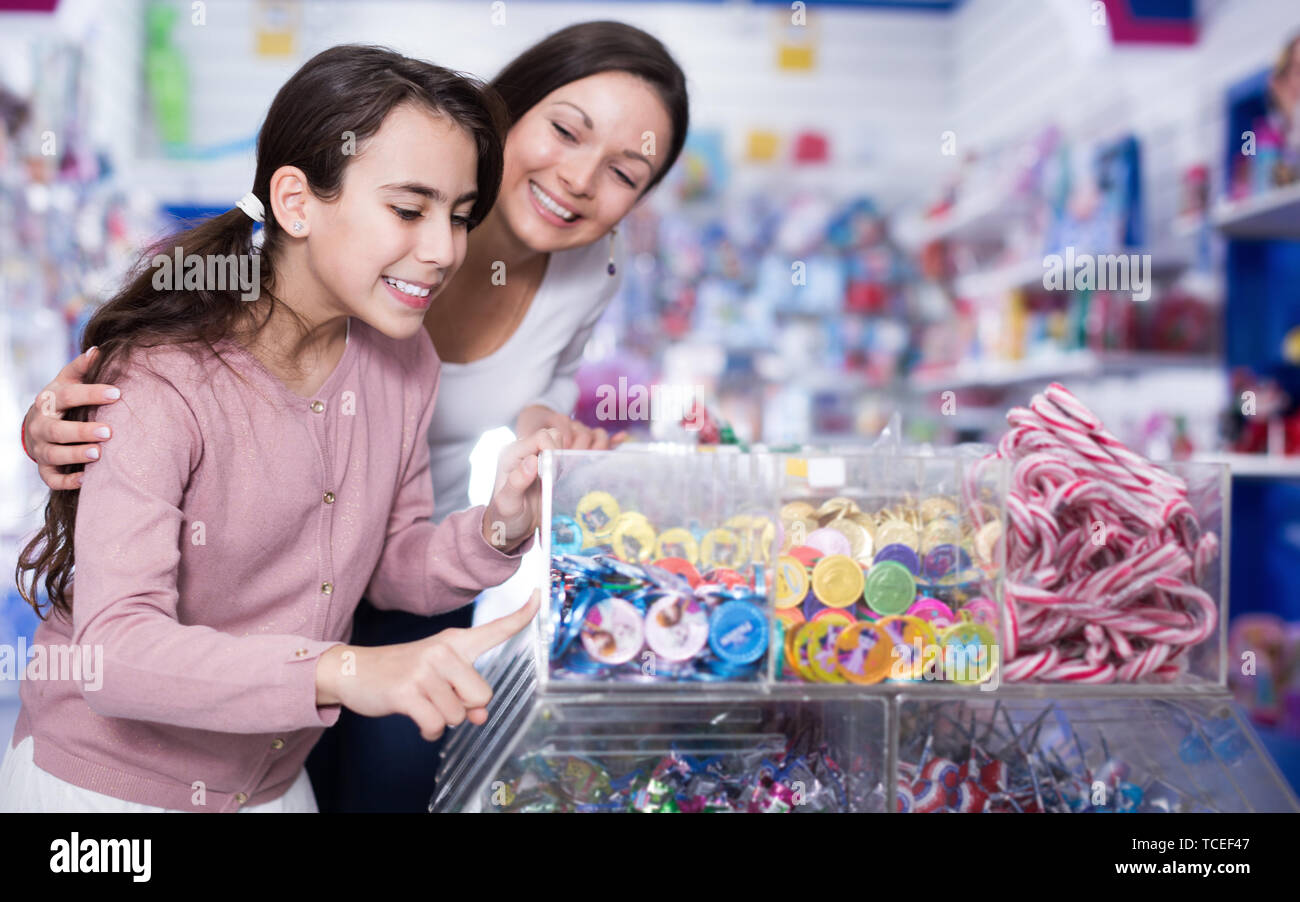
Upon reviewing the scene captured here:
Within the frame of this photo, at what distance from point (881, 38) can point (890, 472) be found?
6.87 meters

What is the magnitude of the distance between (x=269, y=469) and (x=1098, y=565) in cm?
114

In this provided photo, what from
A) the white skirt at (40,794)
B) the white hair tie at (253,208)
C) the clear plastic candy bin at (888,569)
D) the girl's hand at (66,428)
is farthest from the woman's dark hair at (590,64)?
the white skirt at (40,794)

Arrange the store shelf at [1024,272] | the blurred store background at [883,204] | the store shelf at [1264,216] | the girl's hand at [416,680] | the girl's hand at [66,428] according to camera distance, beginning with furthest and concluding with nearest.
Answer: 1. the store shelf at [1024,272]
2. the blurred store background at [883,204]
3. the store shelf at [1264,216]
4. the girl's hand at [66,428]
5. the girl's hand at [416,680]

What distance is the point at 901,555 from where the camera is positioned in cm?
138

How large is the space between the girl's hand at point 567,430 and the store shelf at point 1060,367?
3082 mm

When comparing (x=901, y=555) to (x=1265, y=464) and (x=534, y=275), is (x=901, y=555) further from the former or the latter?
(x=1265, y=464)

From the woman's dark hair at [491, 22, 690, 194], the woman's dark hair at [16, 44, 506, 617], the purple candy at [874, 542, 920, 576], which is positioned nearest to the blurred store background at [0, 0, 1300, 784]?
the woman's dark hair at [491, 22, 690, 194]

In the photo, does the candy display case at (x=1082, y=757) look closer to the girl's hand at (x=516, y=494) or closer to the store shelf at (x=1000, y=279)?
the girl's hand at (x=516, y=494)

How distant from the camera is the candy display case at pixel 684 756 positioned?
130 cm

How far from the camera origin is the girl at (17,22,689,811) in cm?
188

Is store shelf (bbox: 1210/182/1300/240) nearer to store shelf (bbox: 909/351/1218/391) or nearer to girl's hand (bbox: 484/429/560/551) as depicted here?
store shelf (bbox: 909/351/1218/391)

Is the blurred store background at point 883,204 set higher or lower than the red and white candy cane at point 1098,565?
higher

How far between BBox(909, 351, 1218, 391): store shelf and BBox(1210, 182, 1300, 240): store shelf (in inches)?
22.1
